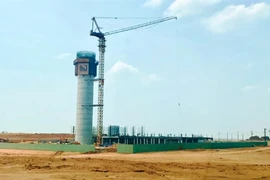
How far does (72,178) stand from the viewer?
2962 cm

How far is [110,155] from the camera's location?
63.3 meters

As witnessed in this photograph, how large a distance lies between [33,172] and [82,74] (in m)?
76.5

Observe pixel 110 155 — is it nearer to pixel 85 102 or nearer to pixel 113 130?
pixel 85 102

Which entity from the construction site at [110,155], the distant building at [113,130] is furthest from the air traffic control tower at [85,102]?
the distant building at [113,130]

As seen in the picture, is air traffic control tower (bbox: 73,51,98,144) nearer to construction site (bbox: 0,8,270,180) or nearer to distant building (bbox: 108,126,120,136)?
construction site (bbox: 0,8,270,180)

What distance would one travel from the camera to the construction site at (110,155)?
33125 millimetres

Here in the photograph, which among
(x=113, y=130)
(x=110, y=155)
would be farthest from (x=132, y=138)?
(x=110, y=155)

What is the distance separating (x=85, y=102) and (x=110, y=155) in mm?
45907

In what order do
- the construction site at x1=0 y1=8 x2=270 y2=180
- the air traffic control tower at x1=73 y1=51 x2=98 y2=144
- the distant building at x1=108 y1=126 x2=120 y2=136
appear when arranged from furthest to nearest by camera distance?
the distant building at x1=108 y1=126 x2=120 y2=136
the air traffic control tower at x1=73 y1=51 x2=98 y2=144
the construction site at x1=0 y1=8 x2=270 y2=180

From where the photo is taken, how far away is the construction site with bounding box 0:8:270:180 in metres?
33.1

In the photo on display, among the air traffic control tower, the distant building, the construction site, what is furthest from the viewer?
the distant building

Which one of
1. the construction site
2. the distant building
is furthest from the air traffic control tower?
the distant building

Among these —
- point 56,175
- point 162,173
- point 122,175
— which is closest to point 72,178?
point 56,175

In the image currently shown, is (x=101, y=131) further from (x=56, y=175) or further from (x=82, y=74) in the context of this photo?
(x=56, y=175)
